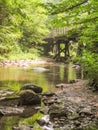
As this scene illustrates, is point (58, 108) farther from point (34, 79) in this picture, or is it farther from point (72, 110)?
point (34, 79)

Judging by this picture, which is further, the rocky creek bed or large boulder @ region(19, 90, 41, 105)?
large boulder @ region(19, 90, 41, 105)

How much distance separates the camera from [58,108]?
27.6 feet

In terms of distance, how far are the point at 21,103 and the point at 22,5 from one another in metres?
3.39

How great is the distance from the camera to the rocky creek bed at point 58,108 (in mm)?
7113

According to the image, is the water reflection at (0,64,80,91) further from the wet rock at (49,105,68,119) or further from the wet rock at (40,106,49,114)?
the wet rock at (49,105,68,119)

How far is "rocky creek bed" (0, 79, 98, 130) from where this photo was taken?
7.11 meters

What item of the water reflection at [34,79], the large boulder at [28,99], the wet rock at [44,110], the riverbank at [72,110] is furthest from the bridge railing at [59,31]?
the wet rock at [44,110]

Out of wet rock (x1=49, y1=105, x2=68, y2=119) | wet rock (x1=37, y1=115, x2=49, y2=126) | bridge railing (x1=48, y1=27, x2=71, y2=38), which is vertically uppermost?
bridge railing (x1=48, y1=27, x2=71, y2=38)

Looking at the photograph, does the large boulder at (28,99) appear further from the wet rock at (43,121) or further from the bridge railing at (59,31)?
the bridge railing at (59,31)

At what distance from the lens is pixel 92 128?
676 cm

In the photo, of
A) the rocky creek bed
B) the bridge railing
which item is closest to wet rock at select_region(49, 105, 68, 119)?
the rocky creek bed

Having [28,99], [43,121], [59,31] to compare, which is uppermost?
[59,31]

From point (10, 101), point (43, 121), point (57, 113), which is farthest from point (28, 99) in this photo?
point (43, 121)

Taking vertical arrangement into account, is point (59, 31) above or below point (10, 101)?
above
